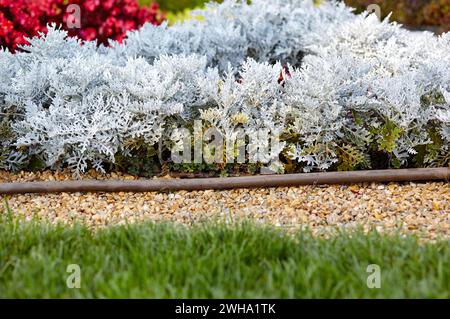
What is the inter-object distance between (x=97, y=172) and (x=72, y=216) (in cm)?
73

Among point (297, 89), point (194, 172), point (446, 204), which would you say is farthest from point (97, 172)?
point (446, 204)

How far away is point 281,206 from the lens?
4273mm

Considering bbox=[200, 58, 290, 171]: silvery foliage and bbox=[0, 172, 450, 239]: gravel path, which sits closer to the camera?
bbox=[0, 172, 450, 239]: gravel path

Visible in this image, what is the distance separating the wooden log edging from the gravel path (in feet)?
0.12

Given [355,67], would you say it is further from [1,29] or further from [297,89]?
[1,29]

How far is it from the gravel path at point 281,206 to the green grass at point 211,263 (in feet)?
1.20

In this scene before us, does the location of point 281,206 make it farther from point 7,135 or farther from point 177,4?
point 177,4

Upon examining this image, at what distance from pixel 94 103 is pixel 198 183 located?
909 millimetres

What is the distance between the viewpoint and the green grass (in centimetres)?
299

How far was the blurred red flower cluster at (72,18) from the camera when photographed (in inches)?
241

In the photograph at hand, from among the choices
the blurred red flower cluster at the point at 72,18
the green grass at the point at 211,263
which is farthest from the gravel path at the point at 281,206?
the blurred red flower cluster at the point at 72,18

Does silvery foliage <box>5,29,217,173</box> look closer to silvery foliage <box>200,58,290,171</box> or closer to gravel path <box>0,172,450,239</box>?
silvery foliage <box>200,58,290,171</box>

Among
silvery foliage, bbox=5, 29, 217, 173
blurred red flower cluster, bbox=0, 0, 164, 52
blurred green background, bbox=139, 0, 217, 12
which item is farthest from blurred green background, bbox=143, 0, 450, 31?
silvery foliage, bbox=5, 29, 217, 173

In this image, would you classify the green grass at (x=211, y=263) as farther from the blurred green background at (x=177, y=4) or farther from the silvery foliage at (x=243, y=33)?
the blurred green background at (x=177, y=4)
